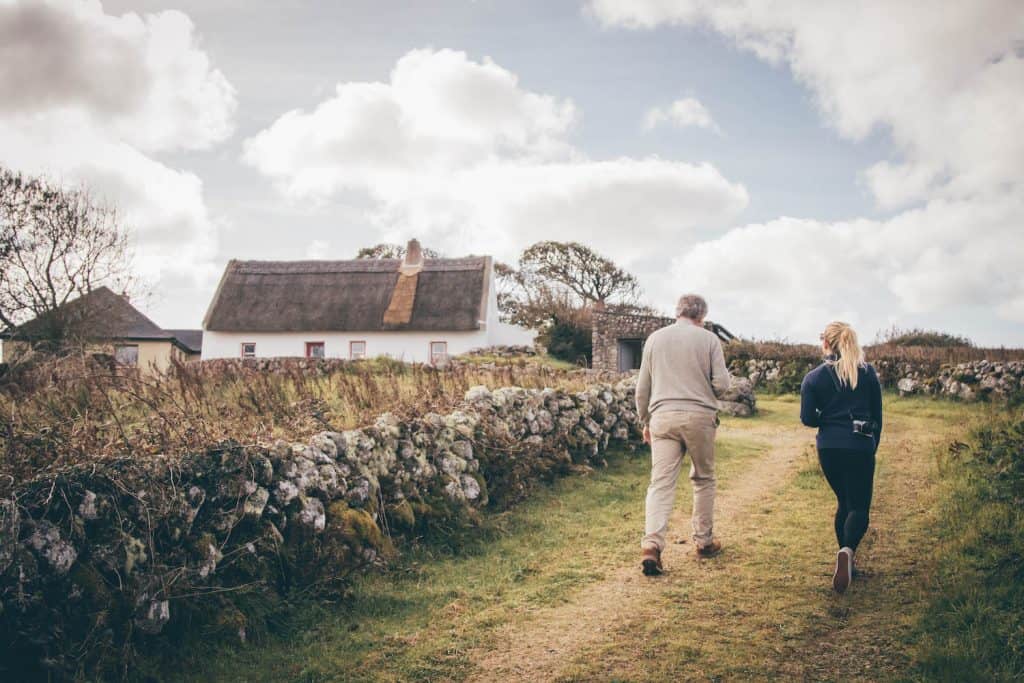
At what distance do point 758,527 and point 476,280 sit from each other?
84.8 feet

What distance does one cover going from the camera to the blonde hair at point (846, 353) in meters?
5.57

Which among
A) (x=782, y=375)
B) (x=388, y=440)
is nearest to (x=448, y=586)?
(x=388, y=440)

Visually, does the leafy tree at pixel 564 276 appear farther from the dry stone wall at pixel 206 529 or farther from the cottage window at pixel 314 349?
the dry stone wall at pixel 206 529

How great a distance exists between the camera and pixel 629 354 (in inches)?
1062

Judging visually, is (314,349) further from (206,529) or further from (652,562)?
(652,562)

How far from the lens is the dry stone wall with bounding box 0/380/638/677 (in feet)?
13.7

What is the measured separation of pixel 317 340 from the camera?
32031 mm

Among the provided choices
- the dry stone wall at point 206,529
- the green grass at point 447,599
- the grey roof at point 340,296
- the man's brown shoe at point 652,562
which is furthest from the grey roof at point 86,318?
the man's brown shoe at point 652,562

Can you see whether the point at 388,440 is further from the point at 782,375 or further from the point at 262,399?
the point at 782,375

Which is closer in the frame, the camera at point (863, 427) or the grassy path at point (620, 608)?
the grassy path at point (620, 608)

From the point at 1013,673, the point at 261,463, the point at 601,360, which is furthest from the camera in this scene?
the point at 601,360

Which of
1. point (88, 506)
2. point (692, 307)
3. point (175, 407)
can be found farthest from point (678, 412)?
point (175, 407)

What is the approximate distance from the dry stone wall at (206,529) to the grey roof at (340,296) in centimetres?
→ 2365

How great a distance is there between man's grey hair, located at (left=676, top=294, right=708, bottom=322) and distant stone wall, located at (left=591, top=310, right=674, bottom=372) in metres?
19.5
